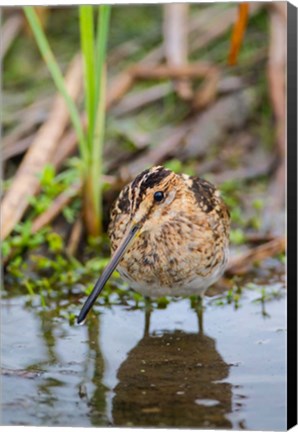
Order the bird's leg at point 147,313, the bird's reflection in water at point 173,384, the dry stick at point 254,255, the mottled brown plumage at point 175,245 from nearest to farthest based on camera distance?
the bird's reflection in water at point 173,384 → the mottled brown plumage at point 175,245 → the bird's leg at point 147,313 → the dry stick at point 254,255

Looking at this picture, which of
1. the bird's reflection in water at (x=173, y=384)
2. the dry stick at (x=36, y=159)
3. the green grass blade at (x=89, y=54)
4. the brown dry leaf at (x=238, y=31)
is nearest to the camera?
the bird's reflection in water at (x=173, y=384)

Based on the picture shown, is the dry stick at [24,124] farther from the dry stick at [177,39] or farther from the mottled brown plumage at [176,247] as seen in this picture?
the mottled brown plumage at [176,247]

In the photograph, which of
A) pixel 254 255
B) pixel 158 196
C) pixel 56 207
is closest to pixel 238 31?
→ pixel 254 255

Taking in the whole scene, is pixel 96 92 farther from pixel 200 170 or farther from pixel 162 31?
pixel 162 31

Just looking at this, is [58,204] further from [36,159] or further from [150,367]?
[150,367]

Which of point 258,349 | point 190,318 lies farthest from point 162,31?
point 258,349

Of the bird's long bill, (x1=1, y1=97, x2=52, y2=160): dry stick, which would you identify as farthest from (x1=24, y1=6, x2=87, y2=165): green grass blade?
the bird's long bill

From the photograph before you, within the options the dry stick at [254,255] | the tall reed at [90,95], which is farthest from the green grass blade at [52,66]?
the dry stick at [254,255]
